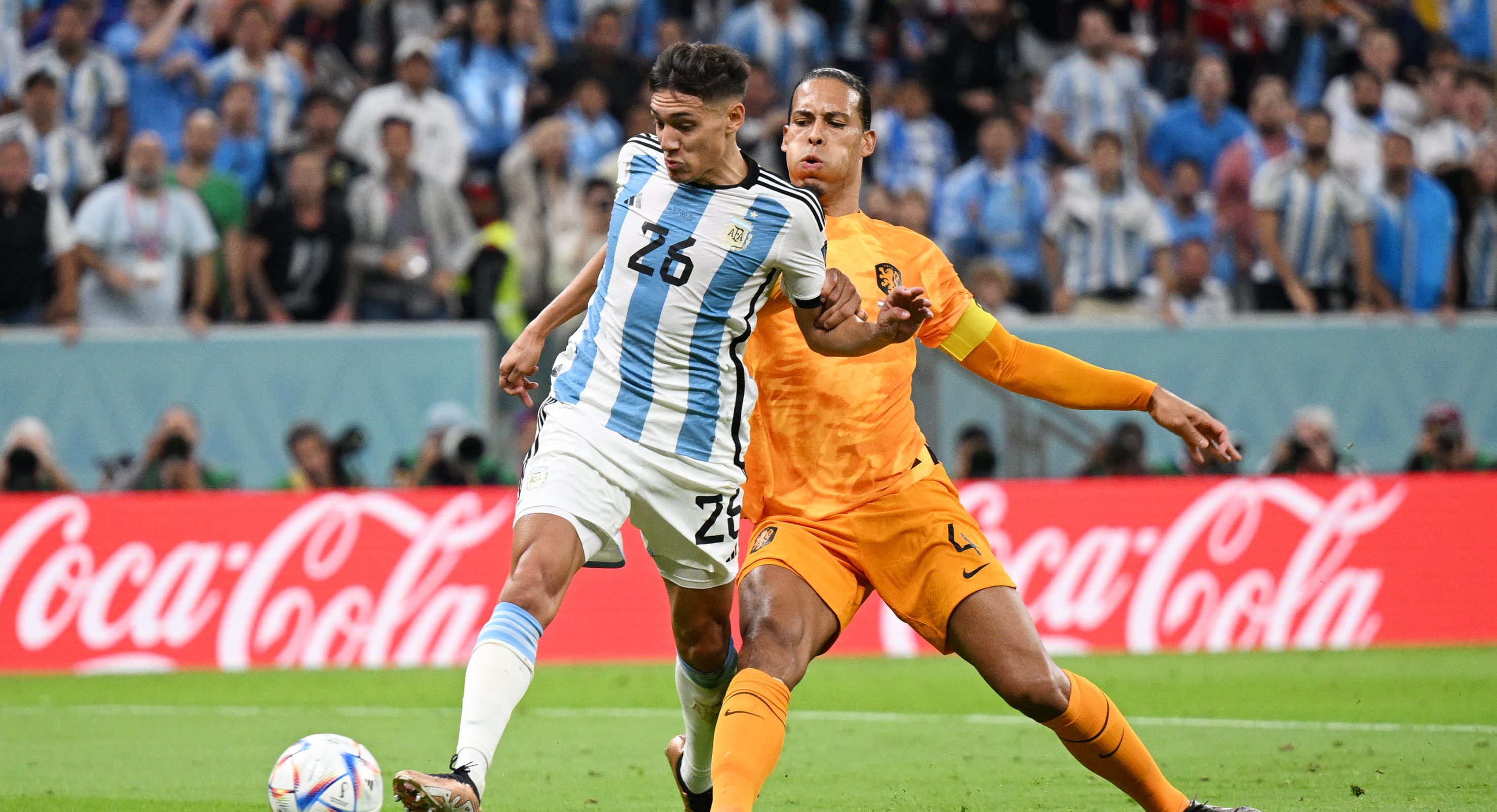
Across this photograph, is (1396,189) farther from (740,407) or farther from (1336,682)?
(740,407)

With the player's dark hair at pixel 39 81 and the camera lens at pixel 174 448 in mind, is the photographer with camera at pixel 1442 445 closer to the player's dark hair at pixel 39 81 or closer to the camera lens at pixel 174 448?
the camera lens at pixel 174 448

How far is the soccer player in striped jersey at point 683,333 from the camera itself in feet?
17.1

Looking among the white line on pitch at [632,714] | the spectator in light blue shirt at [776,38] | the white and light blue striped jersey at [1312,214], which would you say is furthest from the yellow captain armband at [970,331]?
the spectator in light blue shirt at [776,38]

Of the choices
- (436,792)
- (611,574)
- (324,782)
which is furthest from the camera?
Answer: (611,574)

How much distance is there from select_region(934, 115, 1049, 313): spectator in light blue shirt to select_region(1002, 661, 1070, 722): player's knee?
954 cm

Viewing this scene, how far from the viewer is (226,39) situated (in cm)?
1512

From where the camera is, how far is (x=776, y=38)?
16.2 metres

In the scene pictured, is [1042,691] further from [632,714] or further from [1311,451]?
[1311,451]

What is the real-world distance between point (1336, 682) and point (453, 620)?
5.59 metres

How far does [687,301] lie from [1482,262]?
12.2m

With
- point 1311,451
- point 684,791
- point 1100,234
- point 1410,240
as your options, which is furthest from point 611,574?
point 1410,240

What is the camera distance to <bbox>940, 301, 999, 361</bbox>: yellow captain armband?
5.79 meters

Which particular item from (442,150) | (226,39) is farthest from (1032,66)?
(226,39)

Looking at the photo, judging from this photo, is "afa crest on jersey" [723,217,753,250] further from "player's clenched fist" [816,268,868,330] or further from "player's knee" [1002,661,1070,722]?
"player's knee" [1002,661,1070,722]
